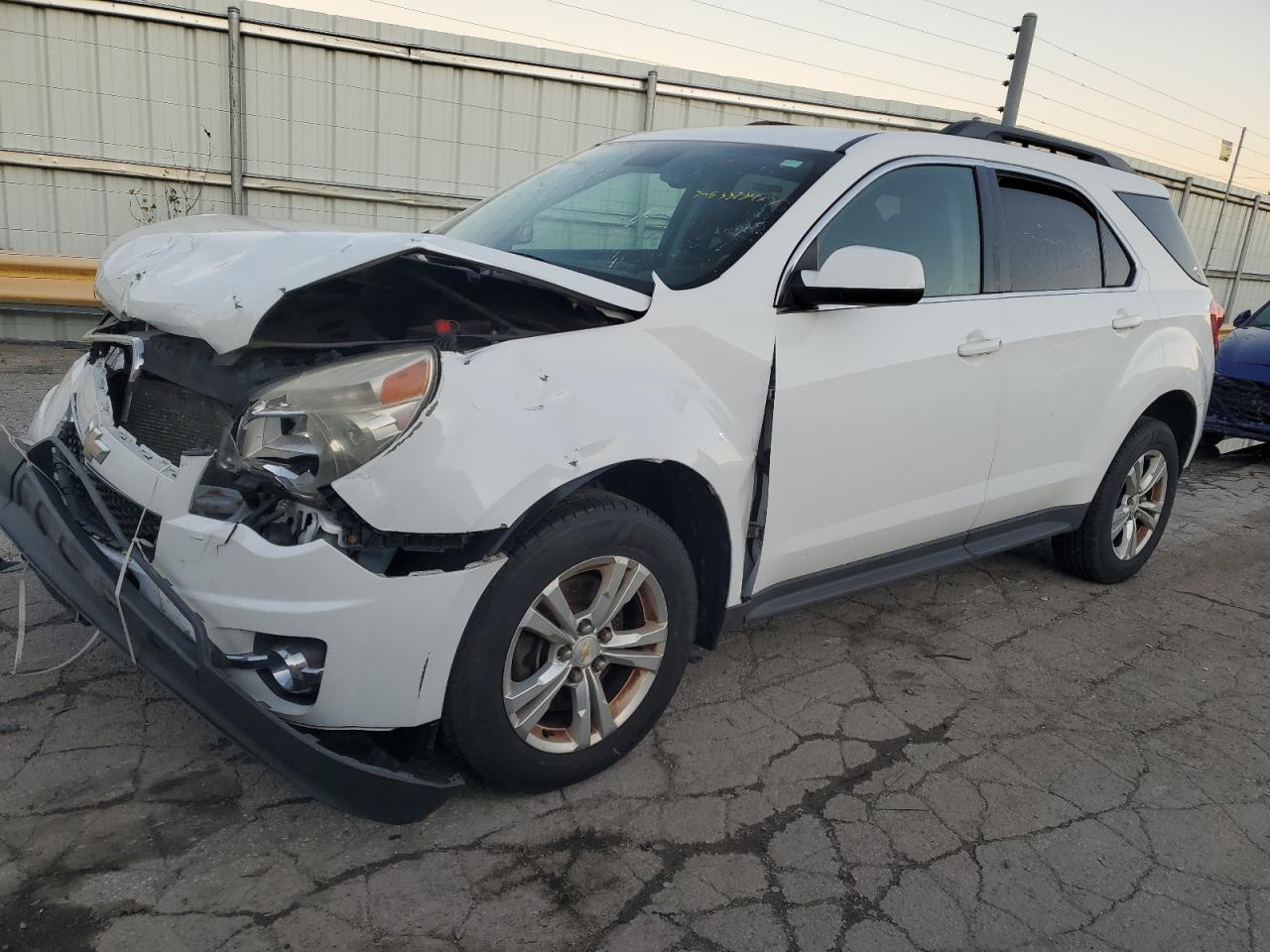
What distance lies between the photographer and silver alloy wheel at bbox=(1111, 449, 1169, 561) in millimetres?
4641

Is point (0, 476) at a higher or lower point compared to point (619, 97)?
lower

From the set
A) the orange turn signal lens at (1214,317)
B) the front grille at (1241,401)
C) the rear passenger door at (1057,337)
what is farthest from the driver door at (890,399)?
the front grille at (1241,401)

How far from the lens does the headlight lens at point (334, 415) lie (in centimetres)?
222

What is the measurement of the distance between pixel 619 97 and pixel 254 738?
9.78 meters

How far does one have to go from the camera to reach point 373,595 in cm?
221

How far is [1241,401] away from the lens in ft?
26.8

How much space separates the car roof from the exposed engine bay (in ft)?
4.13

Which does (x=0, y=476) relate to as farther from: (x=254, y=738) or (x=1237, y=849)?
(x=1237, y=849)

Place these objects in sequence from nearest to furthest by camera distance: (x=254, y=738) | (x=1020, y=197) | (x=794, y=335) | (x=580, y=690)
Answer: (x=254, y=738) → (x=580, y=690) → (x=794, y=335) → (x=1020, y=197)

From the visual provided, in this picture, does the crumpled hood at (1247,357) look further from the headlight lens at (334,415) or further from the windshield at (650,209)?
the headlight lens at (334,415)

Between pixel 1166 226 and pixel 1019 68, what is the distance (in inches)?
262

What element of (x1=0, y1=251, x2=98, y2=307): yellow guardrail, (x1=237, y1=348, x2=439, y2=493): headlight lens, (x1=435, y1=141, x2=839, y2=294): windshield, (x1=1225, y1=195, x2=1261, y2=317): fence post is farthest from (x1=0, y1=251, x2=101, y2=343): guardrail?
(x1=1225, y1=195, x2=1261, y2=317): fence post

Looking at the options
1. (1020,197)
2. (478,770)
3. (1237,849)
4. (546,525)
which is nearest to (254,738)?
(478,770)


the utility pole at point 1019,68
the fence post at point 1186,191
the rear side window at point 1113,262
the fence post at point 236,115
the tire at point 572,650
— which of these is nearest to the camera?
the tire at point 572,650
